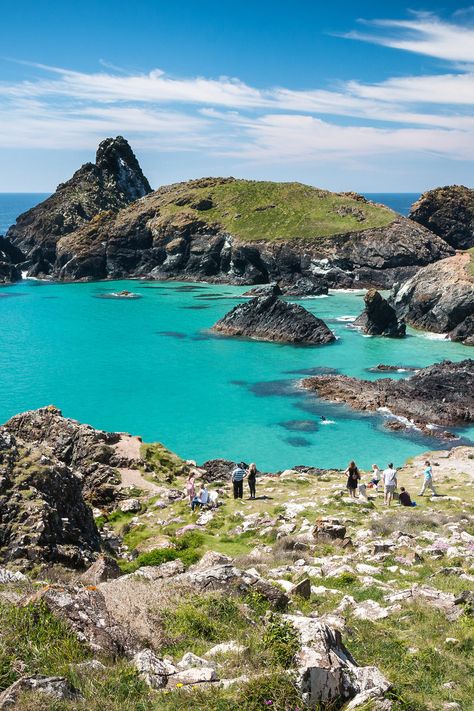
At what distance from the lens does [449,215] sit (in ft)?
496

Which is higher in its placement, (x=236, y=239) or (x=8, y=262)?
(x=236, y=239)

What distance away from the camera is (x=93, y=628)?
9.10 m

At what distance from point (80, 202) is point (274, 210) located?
59745 mm

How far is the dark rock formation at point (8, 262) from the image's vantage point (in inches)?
5212

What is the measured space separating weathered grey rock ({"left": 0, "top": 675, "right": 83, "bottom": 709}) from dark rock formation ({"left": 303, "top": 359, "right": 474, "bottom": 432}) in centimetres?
4242

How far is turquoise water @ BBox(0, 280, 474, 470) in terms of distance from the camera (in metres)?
43.5

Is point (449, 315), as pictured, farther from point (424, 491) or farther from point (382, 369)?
point (424, 491)

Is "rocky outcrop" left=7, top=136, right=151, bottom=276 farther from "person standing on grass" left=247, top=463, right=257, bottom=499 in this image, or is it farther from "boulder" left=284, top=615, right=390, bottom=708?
"boulder" left=284, top=615, right=390, bottom=708

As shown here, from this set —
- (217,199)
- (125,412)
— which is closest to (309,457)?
(125,412)

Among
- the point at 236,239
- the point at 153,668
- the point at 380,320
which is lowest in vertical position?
the point at 153,668

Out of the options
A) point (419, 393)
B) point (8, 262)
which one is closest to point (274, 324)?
point (419, 393)

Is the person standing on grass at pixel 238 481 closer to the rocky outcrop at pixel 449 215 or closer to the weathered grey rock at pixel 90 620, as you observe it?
the weathered grey rock at pixel 90 620

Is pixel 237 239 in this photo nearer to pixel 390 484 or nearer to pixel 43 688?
pixel 390 484

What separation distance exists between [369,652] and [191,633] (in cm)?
304
